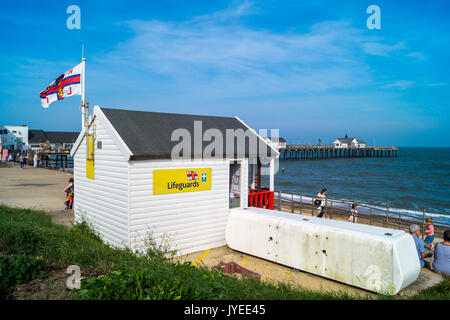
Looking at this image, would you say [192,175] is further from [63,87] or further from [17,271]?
[63,87]

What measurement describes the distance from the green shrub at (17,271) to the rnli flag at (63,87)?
30.0 ft

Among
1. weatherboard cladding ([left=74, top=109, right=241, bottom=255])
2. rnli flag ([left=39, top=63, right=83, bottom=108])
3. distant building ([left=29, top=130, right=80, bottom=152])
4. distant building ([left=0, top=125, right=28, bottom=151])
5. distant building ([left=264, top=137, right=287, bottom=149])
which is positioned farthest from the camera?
distant building ([left=29, top=130, right=80, bottom=152])

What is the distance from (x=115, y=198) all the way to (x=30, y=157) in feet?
138

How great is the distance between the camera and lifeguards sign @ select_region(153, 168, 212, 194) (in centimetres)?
943

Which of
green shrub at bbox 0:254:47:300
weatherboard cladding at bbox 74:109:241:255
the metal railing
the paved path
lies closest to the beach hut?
weatherboard cladding at bbox 74:109:241:255

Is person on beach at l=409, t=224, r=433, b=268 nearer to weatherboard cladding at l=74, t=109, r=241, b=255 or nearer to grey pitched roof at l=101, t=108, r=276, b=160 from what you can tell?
weatherboard cladding at l=74, t=109, r=241, b=255

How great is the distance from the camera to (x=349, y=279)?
7.70 meters

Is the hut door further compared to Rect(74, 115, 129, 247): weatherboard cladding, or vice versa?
the hut door

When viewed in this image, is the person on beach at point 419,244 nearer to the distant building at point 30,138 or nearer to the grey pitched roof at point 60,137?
the distant building at point 30,138

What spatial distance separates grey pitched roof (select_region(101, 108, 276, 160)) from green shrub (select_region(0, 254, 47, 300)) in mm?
3911

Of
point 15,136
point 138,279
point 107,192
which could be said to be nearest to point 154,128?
point 107,192

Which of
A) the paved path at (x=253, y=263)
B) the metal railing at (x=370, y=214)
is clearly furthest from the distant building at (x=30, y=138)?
the metal railing at (x=370, y=214)

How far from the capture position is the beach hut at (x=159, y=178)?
9.12 meters
